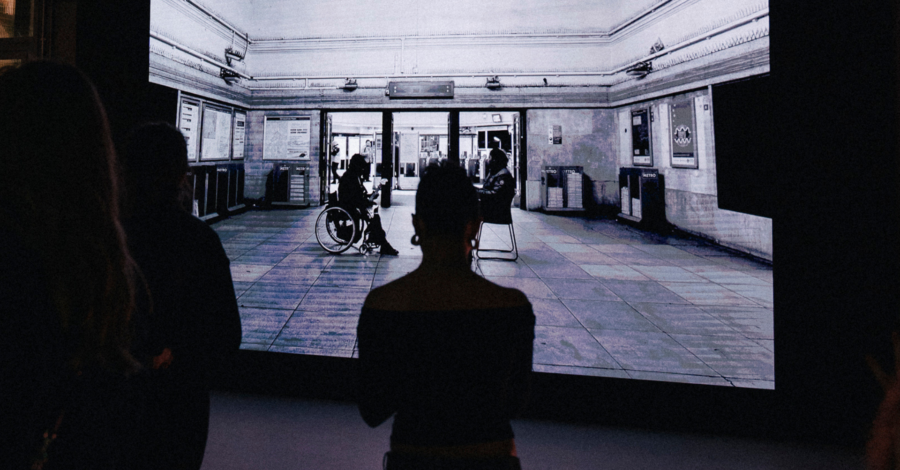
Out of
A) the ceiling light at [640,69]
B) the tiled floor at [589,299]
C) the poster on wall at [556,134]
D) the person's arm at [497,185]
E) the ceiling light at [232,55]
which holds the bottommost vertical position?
the tiled floor at [589,299]

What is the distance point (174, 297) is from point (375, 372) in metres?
0.61

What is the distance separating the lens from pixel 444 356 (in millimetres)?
893

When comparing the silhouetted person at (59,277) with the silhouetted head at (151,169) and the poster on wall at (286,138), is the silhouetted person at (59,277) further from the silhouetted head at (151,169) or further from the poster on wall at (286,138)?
the poster on wall at (286,138)

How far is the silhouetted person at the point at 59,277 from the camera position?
0.62m

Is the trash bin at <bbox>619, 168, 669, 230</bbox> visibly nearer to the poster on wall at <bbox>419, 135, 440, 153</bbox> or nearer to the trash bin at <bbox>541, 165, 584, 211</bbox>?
the trash bin at <bbox>541, 165, 584, 211</bbox>

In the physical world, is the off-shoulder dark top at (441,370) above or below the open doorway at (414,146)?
below

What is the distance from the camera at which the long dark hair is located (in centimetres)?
67

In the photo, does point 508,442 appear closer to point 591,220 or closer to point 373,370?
point 373,370

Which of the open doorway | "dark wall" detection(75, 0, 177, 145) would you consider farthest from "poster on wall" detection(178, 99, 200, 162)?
the open doorway

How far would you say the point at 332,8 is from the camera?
34.6 feet

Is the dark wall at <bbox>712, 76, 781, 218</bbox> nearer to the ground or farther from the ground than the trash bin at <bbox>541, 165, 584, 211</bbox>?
nearer to the ground

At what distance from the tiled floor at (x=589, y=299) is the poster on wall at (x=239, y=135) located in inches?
136

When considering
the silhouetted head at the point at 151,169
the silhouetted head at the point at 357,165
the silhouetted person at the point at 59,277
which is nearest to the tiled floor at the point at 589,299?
the silhouetted head at the point at 357,165

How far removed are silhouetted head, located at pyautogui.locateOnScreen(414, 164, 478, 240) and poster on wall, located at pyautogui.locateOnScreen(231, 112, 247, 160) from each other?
409 inches
